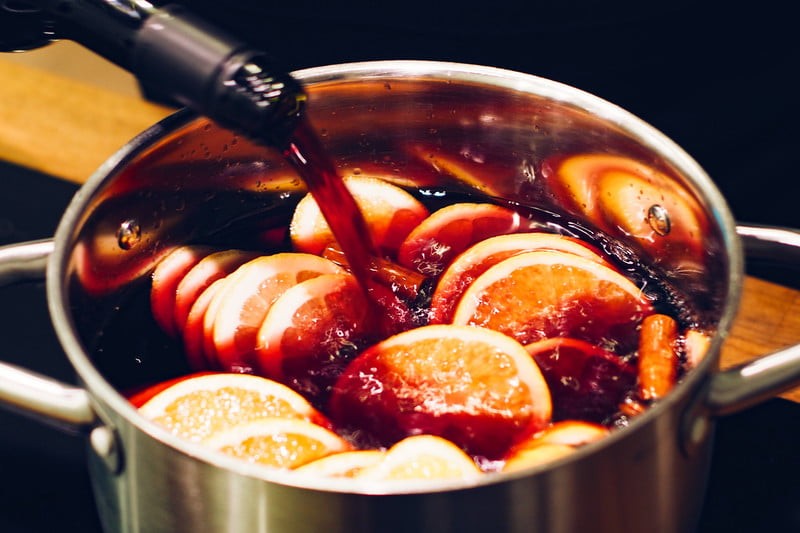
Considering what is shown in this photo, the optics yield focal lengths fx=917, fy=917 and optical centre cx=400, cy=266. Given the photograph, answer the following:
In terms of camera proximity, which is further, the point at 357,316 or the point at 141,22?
the point at 357,316

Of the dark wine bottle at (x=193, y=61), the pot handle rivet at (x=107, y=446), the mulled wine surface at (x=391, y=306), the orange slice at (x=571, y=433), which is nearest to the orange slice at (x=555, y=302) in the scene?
the mulled wine surface at (x=391, y=306)

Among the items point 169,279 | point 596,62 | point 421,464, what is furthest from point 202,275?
point 596,62

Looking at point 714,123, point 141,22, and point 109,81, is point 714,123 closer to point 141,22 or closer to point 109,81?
point 141,22

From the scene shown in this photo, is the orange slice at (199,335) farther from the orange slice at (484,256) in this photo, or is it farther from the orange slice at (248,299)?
the orange slice at (484,256)

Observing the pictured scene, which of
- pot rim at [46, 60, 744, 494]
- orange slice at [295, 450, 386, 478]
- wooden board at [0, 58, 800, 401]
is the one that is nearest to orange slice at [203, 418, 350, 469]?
orange slice at [295, 450, 386, 478]

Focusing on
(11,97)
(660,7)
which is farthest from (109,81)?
(660,7)

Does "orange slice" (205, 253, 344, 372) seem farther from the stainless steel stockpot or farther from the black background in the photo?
the black background
